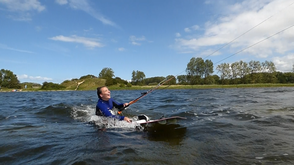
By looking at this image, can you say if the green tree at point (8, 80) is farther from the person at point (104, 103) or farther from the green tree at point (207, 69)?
the person at point (104, 103)

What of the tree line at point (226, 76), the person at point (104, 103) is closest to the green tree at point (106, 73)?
the tree line at point (226, 76)

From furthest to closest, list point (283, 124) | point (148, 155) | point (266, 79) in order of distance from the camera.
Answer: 1. point (266, 79)
2. point (283, 124)
3. point (148, 155)

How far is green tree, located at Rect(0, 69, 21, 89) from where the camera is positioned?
304ft

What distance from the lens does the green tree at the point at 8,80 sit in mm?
92613

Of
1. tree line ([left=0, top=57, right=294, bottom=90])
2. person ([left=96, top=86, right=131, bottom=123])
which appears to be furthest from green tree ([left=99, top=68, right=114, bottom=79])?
person ([left=96, top=86, right=131, bottom=123])

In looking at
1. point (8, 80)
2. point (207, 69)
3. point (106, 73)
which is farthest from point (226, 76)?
point (8, 80)

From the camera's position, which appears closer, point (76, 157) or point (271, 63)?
point (76, 157)

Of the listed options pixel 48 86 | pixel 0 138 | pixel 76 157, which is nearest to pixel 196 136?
pixel 76 157

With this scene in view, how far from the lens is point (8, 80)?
317ft

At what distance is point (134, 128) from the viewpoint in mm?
7348

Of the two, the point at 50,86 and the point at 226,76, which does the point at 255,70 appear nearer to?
the point at 226,76

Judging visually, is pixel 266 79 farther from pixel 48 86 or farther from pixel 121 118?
pixel 48 86

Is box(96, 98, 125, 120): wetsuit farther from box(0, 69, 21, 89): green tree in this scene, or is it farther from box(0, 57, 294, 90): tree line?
box(0, 69, 21, 89): green tree

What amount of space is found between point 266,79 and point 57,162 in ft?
317
